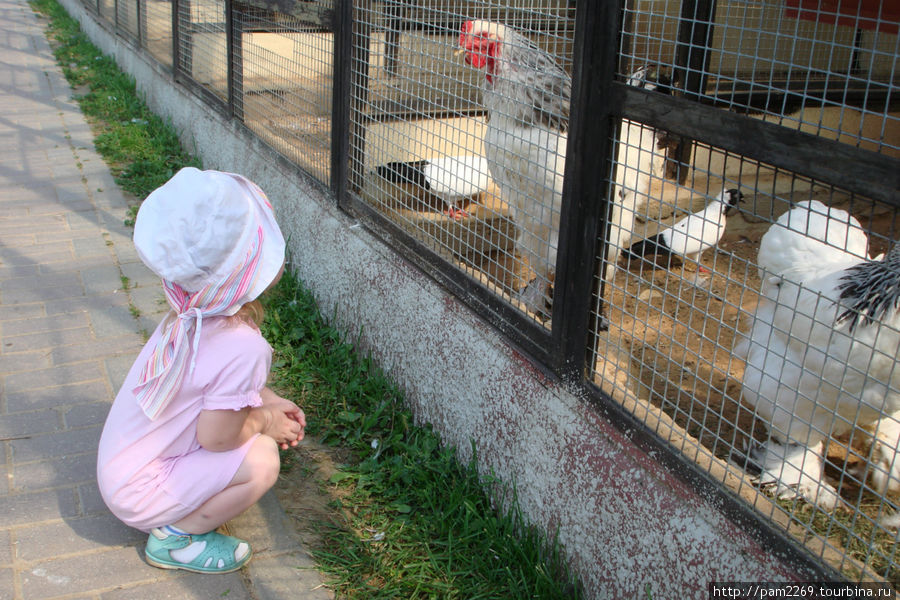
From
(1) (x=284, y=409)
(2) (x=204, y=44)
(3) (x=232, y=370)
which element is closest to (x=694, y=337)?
(1) (x=284, y=409)

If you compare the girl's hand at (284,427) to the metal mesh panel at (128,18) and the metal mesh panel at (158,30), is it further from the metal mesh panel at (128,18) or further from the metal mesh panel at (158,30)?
the metal mesh panel at (128,18)

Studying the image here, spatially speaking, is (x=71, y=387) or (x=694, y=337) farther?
(x=694, y=337)

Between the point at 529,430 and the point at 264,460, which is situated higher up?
the point at 529,430

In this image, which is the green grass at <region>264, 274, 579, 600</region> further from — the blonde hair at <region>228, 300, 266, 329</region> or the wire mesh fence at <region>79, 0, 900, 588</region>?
the wire mesh fence at <region>79, 0, 900, 588</region>

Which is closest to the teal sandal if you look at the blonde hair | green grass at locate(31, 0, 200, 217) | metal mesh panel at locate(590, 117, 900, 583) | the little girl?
the little girl

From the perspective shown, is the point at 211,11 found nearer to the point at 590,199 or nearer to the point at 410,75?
the point at 410,75

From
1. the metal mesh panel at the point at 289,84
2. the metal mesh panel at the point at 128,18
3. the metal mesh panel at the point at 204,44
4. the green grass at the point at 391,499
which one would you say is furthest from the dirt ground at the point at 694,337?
the metal mesh panel at the point at 128,18

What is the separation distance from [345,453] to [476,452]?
620mm

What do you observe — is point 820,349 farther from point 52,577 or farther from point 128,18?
point 128,18

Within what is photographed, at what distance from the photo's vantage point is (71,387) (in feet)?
11.6

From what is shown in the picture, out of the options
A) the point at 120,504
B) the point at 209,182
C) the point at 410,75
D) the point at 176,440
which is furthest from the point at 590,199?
the point at 120,504

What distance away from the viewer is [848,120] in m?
6.69

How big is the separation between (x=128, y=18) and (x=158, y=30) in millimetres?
1912

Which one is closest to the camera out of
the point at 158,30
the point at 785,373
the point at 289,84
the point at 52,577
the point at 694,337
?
the point at 52,577
